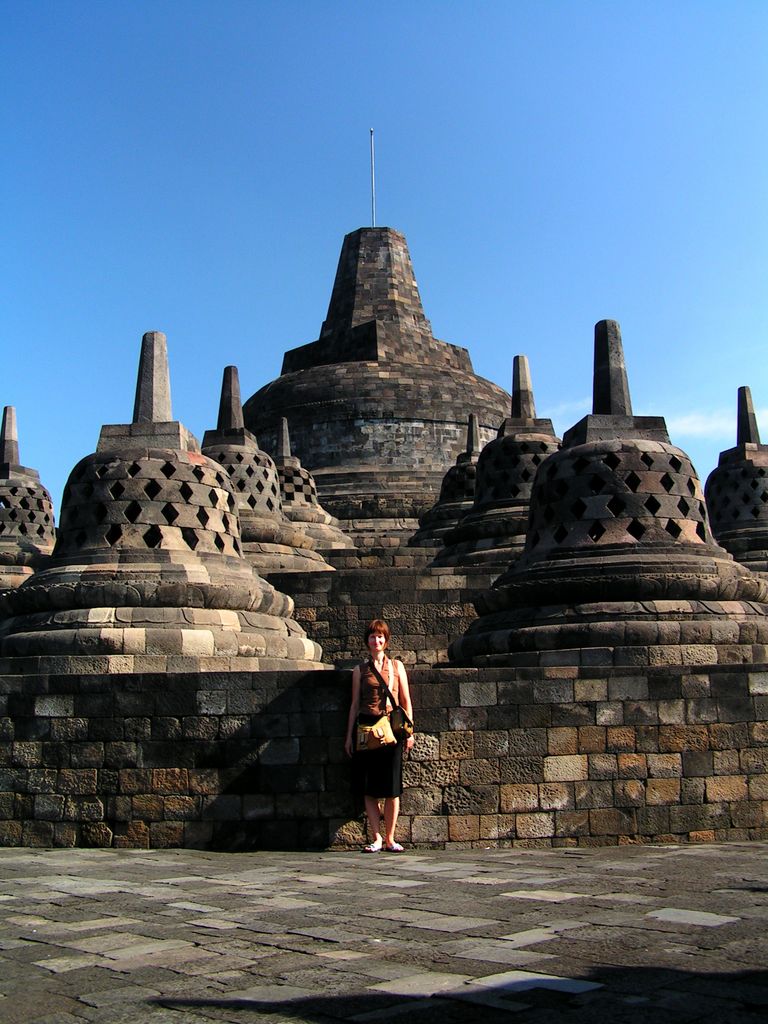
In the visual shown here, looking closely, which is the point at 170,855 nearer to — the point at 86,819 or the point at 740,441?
the point at 86,819

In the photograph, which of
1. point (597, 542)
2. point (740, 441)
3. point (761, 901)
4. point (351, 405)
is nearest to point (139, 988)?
point (761, 901)

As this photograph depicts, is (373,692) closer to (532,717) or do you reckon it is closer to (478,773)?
(478,773)

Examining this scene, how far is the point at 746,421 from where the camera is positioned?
20.5 metres

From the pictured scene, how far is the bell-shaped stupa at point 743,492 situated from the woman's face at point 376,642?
40.5ft

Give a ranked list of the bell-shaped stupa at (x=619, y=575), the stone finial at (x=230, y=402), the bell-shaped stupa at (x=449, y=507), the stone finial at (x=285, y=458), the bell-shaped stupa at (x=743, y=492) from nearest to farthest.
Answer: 1. the bell-shaped stupa at (x=619, y=575)
2. the bell-shaped stupa at (x=743, y=492)
3. the stone finial at (x=230, y=402)
4. the bell-shaped stupa at (x=449, y=507)
5. the stone finial at (x=285, y=458)

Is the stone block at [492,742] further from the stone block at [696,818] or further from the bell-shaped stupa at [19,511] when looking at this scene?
the bell-shaped stupa at [19,511]

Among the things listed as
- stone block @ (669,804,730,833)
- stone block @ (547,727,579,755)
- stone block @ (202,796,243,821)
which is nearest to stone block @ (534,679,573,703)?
stone block @ (547,727,579,755)

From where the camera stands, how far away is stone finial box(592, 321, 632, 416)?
1234cm

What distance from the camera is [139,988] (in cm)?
404

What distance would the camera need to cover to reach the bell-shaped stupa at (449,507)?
21734mm

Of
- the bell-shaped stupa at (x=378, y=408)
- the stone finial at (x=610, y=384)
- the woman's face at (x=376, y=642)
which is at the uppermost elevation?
the bell-shaped stupa at (x=378, y=408)

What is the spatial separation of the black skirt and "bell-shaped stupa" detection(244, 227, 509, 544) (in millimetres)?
17511

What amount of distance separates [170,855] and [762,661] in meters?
5.42

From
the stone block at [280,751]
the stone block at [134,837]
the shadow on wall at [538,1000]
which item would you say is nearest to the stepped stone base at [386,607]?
the stone block at [280,751]
